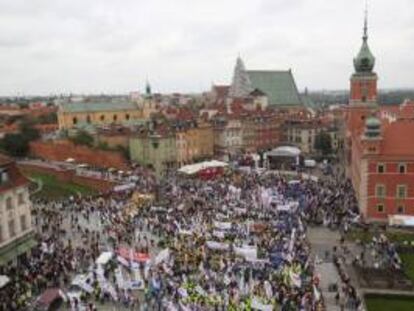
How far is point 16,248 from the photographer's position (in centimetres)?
3503

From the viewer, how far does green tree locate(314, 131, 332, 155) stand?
290 ft

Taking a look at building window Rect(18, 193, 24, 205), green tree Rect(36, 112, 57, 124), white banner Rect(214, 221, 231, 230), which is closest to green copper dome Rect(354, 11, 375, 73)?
white banner Rect(214, 221, 231, 230)

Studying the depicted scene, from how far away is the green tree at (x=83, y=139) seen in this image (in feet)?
281

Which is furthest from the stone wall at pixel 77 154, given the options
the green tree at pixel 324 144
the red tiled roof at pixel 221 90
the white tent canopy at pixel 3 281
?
the red tiled roof at pixel 221 90

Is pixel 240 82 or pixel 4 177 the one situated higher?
pixel 240 82

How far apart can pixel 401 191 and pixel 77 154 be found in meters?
48.4

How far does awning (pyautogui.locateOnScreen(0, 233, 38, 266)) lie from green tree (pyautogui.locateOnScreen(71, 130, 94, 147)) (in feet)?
160

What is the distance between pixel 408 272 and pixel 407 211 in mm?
13152

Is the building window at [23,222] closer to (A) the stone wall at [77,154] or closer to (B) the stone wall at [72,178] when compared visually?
(B) the stone wall at [72,178]

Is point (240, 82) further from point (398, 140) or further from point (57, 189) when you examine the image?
point (398, 140)

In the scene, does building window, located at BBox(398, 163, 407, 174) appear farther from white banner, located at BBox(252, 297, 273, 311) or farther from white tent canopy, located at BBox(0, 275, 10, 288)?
white tent canopy, located at BBox(0, 275, 10, 288)

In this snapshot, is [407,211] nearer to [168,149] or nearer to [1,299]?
[1,299]

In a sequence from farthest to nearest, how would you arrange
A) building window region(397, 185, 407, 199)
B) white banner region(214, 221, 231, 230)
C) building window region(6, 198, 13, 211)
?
building window region(397, 185, 407, 199) → white banner region(214, 221, 231, 230) → building window region(6, 198, 13, 211)

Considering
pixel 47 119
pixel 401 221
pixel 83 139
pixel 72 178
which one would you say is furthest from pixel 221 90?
pixel 401 221
